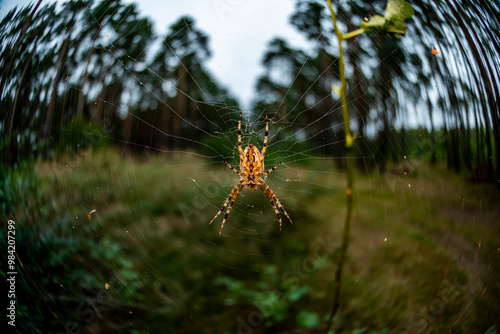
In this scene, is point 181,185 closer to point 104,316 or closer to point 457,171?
point 104,316

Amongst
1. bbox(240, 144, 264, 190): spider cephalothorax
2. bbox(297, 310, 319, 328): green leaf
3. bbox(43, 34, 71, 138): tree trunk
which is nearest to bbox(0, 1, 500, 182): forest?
bbox(43, 34, 71, 138): tree trunk

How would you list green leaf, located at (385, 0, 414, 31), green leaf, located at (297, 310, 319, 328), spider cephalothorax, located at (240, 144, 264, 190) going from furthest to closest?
A: spider cephalothorax, located at (240, 144, 264, 190) → green leaf, located at (297, 310, 319, 328) → green leaf, located at (385, 0, 414, 31)

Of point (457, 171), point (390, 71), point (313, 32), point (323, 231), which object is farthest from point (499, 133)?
point (323, 231)

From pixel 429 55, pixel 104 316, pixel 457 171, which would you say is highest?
pixel 429 55

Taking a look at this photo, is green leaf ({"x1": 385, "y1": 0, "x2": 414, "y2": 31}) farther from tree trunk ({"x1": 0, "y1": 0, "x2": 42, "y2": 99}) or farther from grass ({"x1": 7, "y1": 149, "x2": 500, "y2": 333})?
tree trunk ({"x1": 0, "y1": 0, "x2": 42, "y2": 99})

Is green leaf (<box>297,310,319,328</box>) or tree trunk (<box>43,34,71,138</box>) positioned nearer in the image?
tree trunk (<box>43,34,71,138</box>)

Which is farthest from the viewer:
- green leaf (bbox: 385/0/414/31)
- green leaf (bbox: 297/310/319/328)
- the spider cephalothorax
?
the spider cephalothorax

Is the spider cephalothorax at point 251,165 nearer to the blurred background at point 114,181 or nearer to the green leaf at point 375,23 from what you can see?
the blurred background at point 114,181

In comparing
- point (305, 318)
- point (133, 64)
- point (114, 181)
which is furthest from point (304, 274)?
point (133, 64)

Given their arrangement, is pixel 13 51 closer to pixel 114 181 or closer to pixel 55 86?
pixel 55 86
